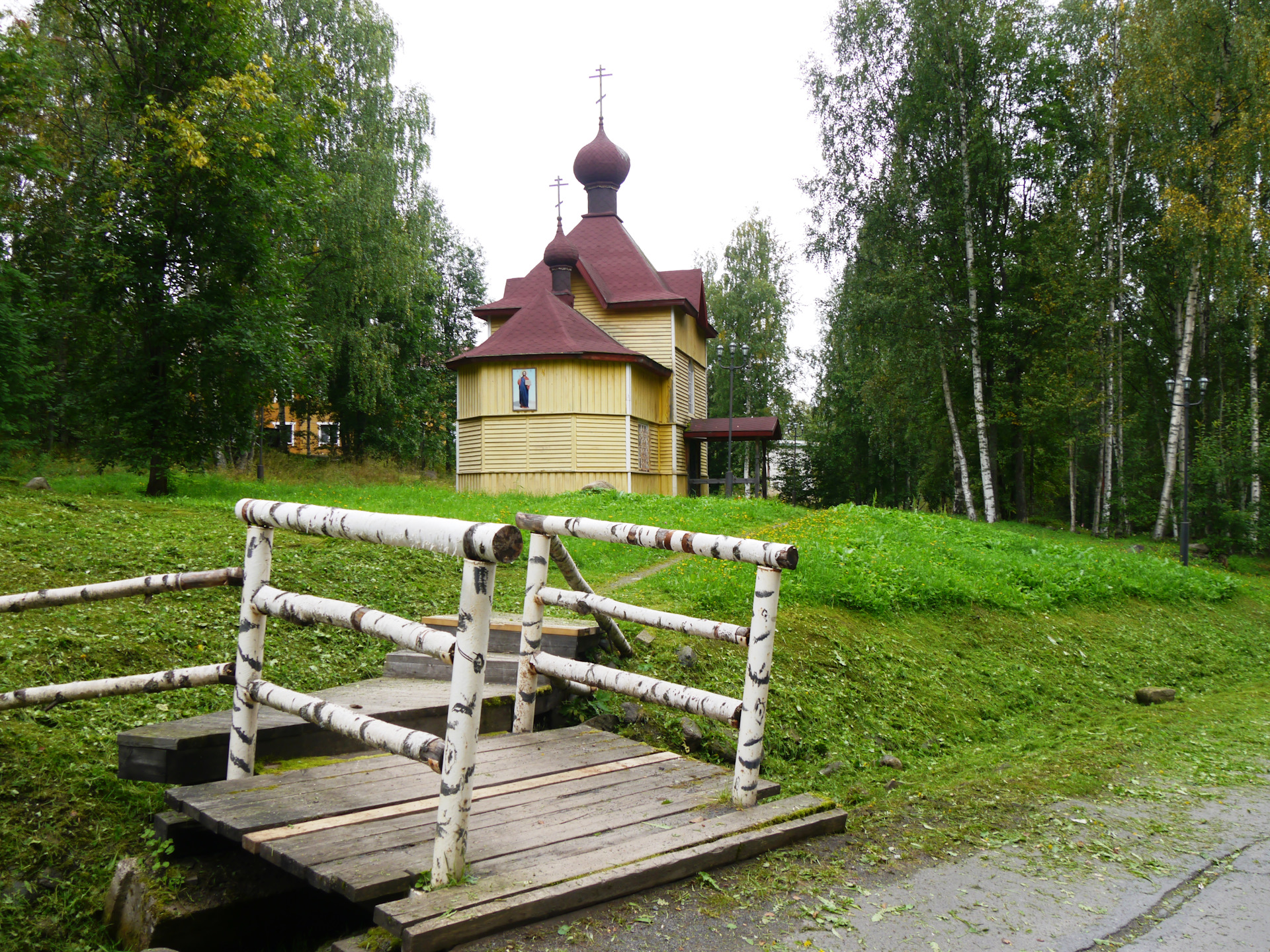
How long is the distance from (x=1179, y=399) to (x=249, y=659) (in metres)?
25.3

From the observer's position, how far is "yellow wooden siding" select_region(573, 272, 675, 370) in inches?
1157

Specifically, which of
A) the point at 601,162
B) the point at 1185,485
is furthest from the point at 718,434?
the point at 1185,485

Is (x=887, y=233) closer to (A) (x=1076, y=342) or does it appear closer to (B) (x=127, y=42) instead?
(A) (x=1076, y=342)

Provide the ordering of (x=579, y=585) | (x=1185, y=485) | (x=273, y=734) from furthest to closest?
1. (x=1185, y=485)
2. (x=579, y=585)
3. (x=273, y=734)

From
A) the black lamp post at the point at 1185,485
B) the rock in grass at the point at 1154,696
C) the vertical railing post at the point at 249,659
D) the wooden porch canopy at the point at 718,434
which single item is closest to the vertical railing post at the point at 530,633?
the vertical railing post at the point at 249,659

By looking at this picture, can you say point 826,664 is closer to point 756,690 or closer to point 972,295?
point 756,690

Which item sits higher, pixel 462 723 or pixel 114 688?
pixel 462 723

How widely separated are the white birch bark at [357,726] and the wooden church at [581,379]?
22350 mm

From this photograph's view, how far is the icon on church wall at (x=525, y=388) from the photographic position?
2592 centimetres

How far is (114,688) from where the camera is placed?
3.71m

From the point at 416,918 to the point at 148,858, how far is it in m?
1.44

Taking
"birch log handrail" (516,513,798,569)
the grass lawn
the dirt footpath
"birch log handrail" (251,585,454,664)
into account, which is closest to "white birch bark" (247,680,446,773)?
"birch log handrail" (251,585,454,664)

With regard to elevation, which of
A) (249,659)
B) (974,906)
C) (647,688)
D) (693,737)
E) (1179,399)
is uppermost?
(1179,399)

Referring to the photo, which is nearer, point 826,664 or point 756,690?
point 756,690
